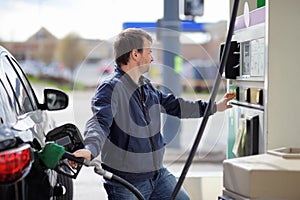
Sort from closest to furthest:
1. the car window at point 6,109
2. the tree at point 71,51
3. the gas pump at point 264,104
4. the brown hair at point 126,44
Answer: the car window at point 6,109 < the gas pump at point 264,104 < the brown hair at point 126,44 < the tree at point 71,51

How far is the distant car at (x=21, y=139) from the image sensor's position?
2.02 metres

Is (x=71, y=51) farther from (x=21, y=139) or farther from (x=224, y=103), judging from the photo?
(x=21, y=139)

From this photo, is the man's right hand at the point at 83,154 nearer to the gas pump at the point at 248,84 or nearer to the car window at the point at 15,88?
the car window at the point at 15,88

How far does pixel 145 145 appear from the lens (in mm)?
3668

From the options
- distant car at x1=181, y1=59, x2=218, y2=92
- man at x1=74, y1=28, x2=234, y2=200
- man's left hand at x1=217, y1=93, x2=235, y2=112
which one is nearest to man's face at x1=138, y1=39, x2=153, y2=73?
man at x1=74, y1=28, x2=234, y2=200

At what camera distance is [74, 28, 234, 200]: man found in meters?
3.63

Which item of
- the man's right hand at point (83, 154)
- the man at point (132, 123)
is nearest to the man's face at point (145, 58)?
the man at point (132, 123)

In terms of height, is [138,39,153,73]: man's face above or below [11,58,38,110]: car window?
above

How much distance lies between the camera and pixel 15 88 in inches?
135

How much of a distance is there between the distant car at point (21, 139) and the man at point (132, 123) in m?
0.35

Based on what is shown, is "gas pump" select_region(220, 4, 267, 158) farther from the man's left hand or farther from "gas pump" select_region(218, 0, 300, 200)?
the man's left hand

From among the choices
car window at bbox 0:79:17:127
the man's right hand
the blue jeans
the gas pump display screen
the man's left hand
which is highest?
the gas pump display screen

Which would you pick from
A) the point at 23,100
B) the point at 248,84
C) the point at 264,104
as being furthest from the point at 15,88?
the point at 248,84

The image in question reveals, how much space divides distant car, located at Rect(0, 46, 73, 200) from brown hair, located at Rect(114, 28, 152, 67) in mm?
570
